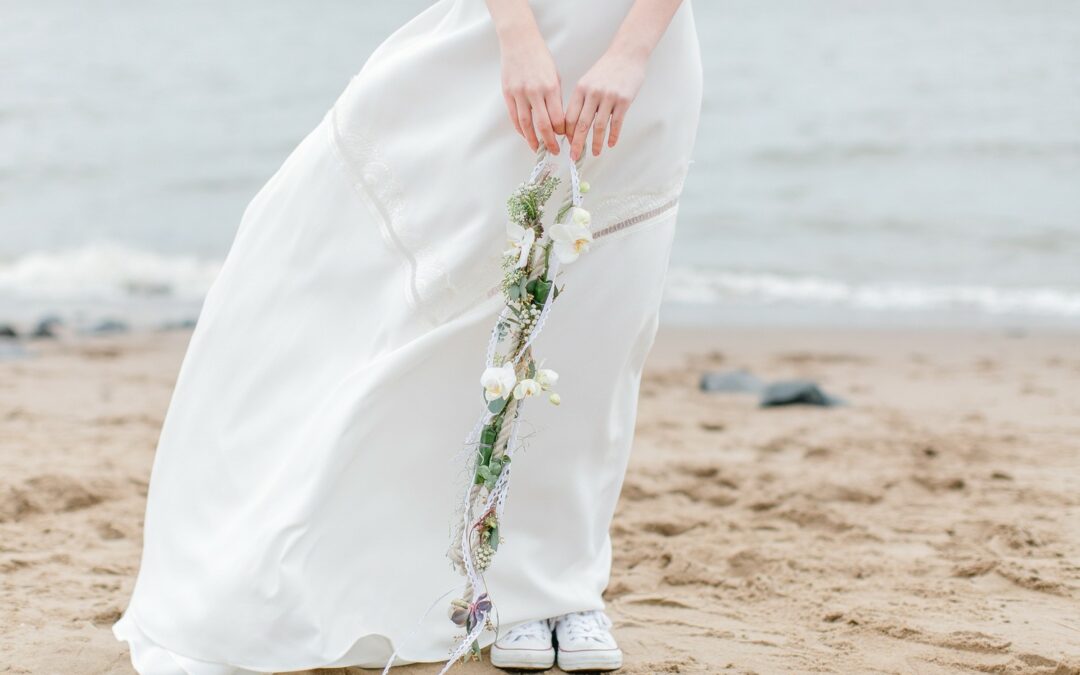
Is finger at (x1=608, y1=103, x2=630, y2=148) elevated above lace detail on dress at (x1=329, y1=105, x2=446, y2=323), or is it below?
above

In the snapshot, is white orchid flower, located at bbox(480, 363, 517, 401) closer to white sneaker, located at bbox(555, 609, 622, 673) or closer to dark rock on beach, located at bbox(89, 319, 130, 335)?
white sneaker, located at bbox(555, 609, 622, 673)

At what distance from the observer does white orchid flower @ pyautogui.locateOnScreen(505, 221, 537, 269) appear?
6.53ft

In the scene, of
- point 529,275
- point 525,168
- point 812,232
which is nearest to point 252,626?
point 529,275

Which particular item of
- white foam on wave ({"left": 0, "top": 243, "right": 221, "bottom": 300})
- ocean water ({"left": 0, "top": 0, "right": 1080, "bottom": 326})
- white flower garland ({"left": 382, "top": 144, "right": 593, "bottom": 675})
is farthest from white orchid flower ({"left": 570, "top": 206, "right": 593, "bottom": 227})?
white foam on wave ({"left": 0, "top": 243, "right": 221, "bottom": 300})

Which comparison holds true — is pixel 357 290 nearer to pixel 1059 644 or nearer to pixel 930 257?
pixel 1059 644

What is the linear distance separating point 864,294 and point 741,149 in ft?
14.8

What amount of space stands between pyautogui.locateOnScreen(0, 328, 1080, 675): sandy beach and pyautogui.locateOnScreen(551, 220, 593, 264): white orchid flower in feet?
3.12

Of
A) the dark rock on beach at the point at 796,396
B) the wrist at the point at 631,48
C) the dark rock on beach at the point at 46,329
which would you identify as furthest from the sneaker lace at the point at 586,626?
the dark rock on beach at the point at 46,329

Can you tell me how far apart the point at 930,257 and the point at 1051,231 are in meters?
1.47

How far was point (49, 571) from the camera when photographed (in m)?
3.03

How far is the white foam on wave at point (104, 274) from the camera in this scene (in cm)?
838

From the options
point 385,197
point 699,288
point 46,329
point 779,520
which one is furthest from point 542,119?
point 699,288

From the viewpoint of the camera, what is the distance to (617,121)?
6.61ft

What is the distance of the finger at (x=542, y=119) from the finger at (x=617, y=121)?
10 centimetres
